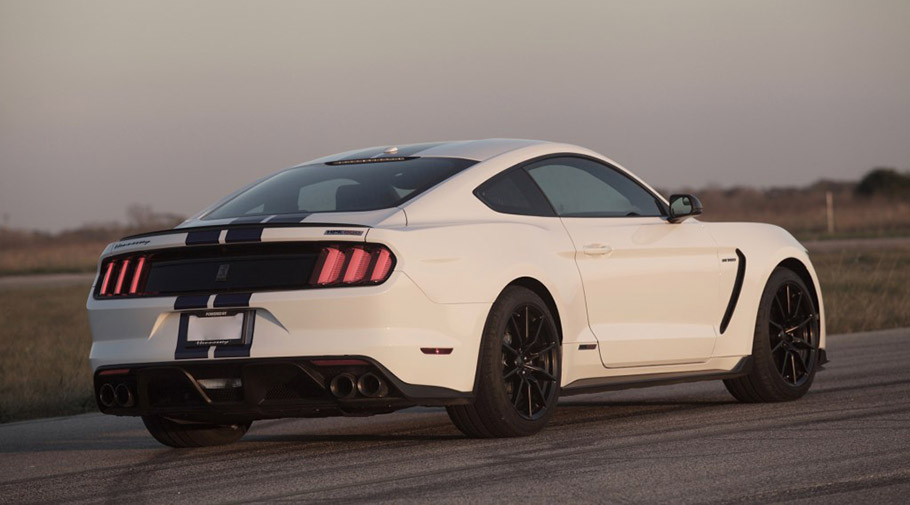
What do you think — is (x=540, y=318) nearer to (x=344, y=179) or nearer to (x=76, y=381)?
(x=344, y=179)

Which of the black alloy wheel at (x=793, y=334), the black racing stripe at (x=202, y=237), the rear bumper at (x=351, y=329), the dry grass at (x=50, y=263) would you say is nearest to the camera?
the rear bumper at (x=351, y=329)

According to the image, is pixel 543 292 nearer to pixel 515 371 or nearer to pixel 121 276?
pixel 515 371

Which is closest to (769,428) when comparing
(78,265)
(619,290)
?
(619,290)

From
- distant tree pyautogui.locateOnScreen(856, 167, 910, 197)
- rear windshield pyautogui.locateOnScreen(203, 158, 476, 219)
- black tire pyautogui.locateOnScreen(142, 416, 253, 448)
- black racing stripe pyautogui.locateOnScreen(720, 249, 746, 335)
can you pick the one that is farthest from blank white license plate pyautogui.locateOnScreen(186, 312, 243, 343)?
distant tree pyautogui.locateOnScreen(856, 167, 910, 197)

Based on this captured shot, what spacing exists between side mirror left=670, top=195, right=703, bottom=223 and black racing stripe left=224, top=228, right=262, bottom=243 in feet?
9.04

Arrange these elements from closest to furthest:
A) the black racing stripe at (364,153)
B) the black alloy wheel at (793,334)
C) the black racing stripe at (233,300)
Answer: the black racing stripe at (233,300)
the black racing stripe at (364,153)
the black alloy wheel at (793,334)

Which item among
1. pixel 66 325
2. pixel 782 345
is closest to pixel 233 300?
pixel 782 345

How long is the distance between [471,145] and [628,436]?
1829mm

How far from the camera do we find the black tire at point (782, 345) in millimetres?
8773

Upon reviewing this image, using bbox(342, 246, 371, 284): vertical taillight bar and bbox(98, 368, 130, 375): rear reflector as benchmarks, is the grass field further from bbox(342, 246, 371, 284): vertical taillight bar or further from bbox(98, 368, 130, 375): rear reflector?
bbox(342, 246, 371, 284): vertical taillight bar

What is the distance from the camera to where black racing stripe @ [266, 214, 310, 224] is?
6840 millimetres

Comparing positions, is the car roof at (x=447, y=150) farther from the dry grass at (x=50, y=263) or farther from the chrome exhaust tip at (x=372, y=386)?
the dry grass at (x=50, y=263)

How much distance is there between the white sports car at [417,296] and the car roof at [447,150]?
24 millimetres

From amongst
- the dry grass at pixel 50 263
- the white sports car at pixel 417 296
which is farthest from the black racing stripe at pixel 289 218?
the dry grass at pixel 50 263
